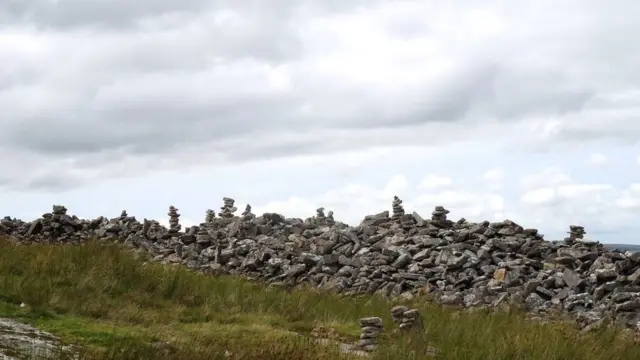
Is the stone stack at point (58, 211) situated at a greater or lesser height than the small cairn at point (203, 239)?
greater

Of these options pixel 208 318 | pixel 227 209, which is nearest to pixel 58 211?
pixel 227 209

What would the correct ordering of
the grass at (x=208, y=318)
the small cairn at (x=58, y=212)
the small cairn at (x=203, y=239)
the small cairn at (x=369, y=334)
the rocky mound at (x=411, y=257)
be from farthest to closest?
the small cairn at (x=58, y=212)
the small cairn at (x=203, y=239)
the rocky mound at (x=411, y=257)
the small cairn at (x=369, y=334)
the grass at (x=208, y=318)

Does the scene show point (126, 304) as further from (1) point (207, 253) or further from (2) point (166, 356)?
(1) point (207, 253)

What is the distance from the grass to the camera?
31.3 feet

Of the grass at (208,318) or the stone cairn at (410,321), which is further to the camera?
the stone cairn at (410,321)

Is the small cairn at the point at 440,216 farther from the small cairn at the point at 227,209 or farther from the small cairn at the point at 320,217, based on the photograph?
the small cairn at the point at 227,209

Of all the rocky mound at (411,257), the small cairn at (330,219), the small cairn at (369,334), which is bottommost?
the small cairn at (369,334)

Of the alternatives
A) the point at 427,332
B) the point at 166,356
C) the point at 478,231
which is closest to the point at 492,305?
the point at 427,332

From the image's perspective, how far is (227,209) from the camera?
106ft

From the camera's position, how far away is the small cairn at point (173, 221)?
96.5 feet

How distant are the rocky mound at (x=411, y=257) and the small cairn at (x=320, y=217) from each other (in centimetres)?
20

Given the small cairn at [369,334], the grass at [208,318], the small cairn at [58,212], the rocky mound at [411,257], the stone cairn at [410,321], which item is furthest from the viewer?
the small cairn at [58,212]

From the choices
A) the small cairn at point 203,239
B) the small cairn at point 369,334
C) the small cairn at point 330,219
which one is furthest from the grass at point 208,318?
the small cairn at point 330,219

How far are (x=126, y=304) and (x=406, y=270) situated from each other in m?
10.4
